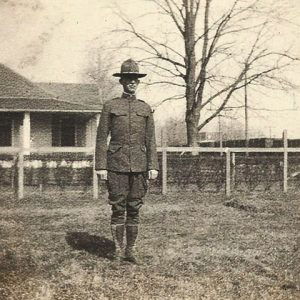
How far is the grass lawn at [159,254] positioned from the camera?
420 cm

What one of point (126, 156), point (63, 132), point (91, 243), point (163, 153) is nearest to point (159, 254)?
point (91, 243)

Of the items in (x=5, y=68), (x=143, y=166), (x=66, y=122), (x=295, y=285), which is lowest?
(x=295, y=285)

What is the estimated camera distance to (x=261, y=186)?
12102 mm

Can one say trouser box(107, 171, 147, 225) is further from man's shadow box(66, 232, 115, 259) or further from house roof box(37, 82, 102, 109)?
house roof box(37, 82, 102, 109)

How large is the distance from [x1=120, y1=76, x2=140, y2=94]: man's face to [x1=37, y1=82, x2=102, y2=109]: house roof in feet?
63.0

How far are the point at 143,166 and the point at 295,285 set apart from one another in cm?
179

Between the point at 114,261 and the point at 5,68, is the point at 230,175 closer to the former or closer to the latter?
the point at 114,261

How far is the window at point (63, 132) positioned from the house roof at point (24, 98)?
1.46m

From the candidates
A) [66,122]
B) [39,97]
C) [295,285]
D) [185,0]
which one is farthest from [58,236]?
[66,122]

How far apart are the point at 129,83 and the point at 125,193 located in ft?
3.54

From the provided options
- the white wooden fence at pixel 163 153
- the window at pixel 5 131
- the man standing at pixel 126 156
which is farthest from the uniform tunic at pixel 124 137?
the window at pixel 5 131

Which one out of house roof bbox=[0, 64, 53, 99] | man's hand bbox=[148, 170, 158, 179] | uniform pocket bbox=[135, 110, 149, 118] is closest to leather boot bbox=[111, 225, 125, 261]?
man's hand bbox=[148, 170, 158, 179]

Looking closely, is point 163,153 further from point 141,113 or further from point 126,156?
point 126,156

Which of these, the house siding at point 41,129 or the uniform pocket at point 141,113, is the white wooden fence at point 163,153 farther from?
the house siding at point 41,129
